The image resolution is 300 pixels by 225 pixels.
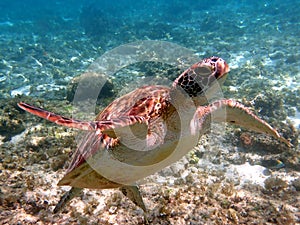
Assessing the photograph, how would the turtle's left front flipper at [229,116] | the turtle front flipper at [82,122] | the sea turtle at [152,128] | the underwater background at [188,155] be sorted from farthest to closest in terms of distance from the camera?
the underwater background at [188,155] → the turtle's left front flipper at [229,116] → the sea turtle at [152,128] → the turtle front flipper at [82,122]

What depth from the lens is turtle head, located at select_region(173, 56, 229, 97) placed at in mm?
2195

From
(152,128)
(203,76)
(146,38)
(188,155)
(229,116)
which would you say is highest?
(146,38)

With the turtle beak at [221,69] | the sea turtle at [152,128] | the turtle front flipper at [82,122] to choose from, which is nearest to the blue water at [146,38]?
the sea turtle at [152,128]

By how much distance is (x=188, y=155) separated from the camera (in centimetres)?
530

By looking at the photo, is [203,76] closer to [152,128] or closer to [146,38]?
[152,128]

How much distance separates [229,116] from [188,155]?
8.07 ft

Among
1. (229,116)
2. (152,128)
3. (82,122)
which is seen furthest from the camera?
(229,116)

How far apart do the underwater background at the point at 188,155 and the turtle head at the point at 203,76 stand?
72.8 inches

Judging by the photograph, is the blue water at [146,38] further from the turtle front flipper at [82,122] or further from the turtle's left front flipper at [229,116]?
the turtle front flipper at [82,122]

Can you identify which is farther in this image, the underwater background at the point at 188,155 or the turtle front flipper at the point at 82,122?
the underwater background at the point at 188,155

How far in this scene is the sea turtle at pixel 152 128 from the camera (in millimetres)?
2105

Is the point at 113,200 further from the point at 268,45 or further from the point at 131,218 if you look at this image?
the point at 268,45

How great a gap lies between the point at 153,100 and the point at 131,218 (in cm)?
170

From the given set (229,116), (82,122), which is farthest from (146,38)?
(82,122)
